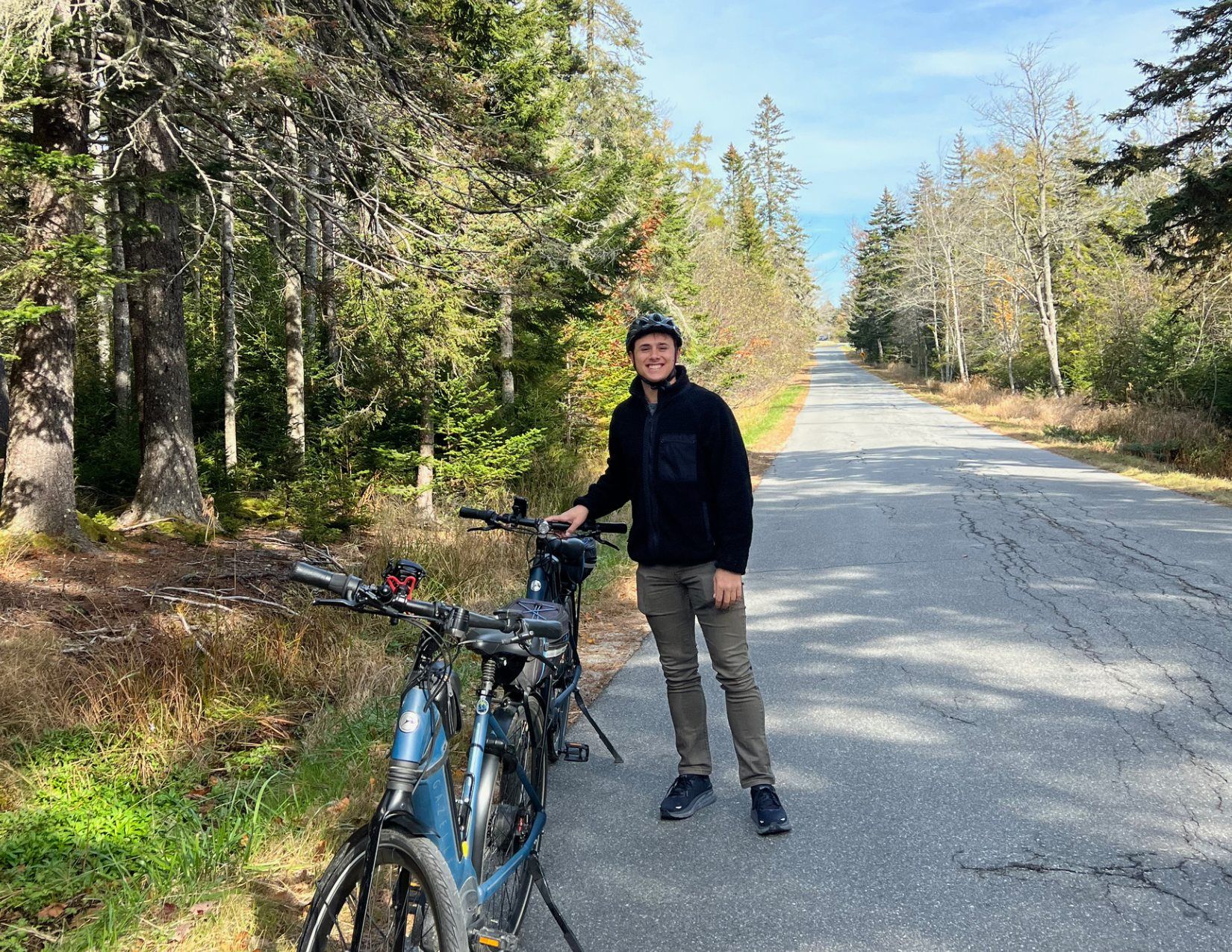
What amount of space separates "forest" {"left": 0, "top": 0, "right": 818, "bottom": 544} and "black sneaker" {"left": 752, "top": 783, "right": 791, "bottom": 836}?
18.2ft

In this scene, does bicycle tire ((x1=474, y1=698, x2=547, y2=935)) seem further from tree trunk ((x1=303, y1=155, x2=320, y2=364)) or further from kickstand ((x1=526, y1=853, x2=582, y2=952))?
tree trunk ((x1=303, y1=155, x2=320, y2=364))

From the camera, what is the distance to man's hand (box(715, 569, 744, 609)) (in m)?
3.36

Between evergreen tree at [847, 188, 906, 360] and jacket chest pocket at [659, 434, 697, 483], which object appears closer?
jacket chest pocket at [659, 434, 697, 483]

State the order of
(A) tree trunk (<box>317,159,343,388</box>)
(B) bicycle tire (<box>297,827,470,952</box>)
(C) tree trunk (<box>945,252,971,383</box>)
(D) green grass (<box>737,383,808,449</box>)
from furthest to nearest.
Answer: (C) tree trunk (<box>945,252,971,383</box>) → (D) green grass (<box>737,383,808,449</box>) → (A) tree trunk (<box>317,159,343,388</box>) → (B) bicycle tire (<box>297,827,470,952</box>)

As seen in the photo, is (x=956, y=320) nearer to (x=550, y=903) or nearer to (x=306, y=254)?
(x=306, y=254)

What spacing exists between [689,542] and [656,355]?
0.81m

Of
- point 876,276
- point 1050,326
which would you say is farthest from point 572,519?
point 876,276

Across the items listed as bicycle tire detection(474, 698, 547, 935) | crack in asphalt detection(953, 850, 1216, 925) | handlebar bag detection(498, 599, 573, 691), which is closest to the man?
handlebar bag detection(498, 599, 573, 691)

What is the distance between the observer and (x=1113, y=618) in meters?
5.92

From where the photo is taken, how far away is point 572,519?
3.73 m

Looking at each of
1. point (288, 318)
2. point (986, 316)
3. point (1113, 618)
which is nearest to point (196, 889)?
point (1113, 618)

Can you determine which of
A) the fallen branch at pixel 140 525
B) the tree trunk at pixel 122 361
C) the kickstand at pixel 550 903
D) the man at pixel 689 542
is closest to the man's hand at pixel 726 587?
the man at pixel 689 542

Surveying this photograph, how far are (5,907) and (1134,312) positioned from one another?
27.7 m

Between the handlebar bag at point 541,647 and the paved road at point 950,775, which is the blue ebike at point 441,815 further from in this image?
the paved road at point 950,775
